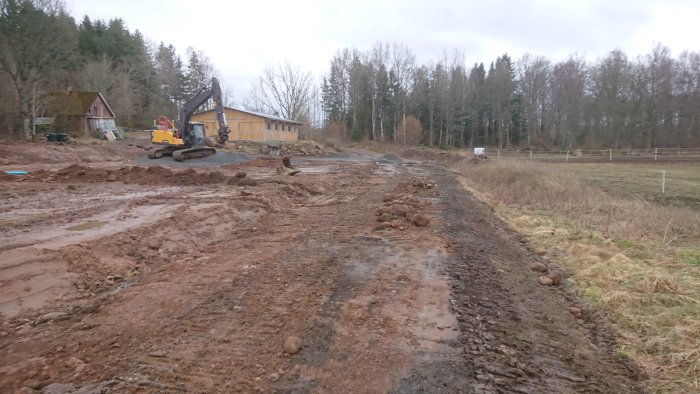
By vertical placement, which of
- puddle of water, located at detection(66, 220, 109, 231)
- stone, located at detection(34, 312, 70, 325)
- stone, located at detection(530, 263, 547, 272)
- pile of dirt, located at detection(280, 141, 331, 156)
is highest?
pile of dirt, located at detection(280, 141, 331, 156)

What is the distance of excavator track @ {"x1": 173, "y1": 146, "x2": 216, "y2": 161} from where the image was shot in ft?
82.6

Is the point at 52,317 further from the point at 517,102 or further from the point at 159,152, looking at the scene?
the point at 517,102

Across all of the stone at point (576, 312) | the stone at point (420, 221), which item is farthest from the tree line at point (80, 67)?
the stone at point (576, 312)

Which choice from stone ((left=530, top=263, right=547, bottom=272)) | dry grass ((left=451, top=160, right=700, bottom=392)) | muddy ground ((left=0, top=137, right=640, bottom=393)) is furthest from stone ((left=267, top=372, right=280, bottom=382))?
stone ((left=530, top=263, right=547, bottom=272))

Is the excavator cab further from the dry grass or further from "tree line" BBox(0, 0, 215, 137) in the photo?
the dry grass

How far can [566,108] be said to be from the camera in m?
63.5

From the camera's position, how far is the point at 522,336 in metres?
4.45

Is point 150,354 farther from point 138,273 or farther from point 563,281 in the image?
point 563,281

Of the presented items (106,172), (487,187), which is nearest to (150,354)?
(106,172)

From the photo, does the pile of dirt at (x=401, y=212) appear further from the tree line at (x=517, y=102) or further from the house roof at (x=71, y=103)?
the tree line at (x=517, y=102)

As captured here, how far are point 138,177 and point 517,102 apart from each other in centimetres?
6426

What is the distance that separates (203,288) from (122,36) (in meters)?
70.8

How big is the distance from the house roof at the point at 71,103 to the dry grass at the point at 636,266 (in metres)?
38.6

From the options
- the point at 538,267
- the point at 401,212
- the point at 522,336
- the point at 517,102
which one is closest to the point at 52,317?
the point at 522,336
